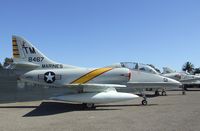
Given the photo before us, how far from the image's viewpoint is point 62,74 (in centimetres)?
1678

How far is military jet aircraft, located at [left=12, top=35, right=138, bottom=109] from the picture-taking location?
16.0m

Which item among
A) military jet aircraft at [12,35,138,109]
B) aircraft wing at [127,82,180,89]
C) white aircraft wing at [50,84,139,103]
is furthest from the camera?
aircraft wing at [127,82,180,89]

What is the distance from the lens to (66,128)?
9211 mm

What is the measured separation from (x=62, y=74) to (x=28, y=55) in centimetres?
234

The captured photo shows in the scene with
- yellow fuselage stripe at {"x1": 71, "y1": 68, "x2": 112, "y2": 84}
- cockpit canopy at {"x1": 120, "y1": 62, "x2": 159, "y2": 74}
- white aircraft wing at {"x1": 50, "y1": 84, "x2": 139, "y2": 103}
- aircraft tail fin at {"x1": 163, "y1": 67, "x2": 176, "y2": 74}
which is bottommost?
white aircraft wing at {"x1": 50, "y1": 84, "x2": 139, "y2": 103}

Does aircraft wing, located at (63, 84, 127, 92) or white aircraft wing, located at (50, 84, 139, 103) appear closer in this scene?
white aircraft wing, located at (50, 84, 139, 103)

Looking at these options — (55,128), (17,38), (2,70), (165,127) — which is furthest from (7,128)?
(2,70)

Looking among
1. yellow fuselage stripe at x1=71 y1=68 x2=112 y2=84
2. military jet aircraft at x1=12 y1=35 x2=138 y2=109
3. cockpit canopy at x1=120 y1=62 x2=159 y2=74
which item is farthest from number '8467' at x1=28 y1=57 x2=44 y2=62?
cockpit canopy at x1=120 y1=62 x2=159 y2=74

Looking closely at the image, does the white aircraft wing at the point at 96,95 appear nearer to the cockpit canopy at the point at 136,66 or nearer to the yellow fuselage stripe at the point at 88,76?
the yellow fuselage stripe at the point at 88,76

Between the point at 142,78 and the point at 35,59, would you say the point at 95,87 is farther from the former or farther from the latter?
the point at 35,59

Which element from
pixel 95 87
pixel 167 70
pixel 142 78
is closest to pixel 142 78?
pixel 142 78

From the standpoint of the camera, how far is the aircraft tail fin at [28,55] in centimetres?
1711

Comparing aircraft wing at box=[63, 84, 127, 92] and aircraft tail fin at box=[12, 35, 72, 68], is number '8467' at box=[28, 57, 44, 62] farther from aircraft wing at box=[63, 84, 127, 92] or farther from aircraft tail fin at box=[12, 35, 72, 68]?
aircraft wing at box=[63, 84, 127, 92]

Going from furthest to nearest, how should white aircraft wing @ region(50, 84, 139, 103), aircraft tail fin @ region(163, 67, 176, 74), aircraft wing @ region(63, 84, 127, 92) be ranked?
1. aircraft tail fin @ region(163, 67, 176, 74)
2. aircraft wing @ region(63, 84, 127, 92)
3. white aircraft wing @ region(50, 84, 139, 103)
